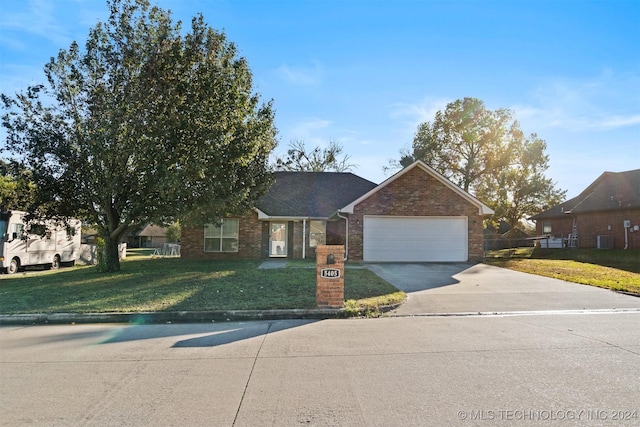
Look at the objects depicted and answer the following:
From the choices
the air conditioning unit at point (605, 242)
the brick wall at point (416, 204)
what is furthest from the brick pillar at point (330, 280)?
the air conditioning unit at point (605, 242)

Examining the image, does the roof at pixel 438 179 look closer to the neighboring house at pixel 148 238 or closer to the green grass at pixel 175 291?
the green grass at pixel 175 291

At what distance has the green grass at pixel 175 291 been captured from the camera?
8508 millimetres

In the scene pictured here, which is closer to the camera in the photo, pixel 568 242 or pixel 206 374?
pixel 206 374

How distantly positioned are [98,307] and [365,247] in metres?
12.2

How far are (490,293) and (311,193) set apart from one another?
14008 mm

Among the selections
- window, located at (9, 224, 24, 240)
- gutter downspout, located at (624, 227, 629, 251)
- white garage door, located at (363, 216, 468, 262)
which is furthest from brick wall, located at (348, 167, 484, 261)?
window, located at (9, 224, 24, 240)

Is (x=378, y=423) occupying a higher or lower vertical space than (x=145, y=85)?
lower

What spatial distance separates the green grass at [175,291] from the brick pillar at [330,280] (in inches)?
14.4

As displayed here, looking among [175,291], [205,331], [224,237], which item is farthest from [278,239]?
[205,331]

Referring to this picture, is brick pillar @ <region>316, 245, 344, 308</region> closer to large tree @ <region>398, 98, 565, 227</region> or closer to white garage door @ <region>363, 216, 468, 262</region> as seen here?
white garage door @ <region>363, 216, 468, 262</region>

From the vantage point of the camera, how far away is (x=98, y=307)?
8.45 metres

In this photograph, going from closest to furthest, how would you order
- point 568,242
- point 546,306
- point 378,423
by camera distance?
point 378,423 → point 546,306 → point 568,242

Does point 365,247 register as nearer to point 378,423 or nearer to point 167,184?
point 167,184

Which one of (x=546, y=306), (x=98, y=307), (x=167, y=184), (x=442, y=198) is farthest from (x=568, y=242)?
(x=98, y=307)
